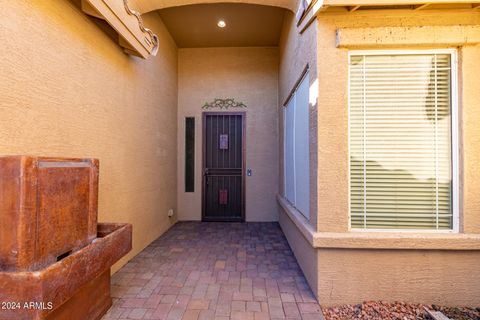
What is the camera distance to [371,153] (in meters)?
2.51

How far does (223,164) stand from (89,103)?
11.1 feet

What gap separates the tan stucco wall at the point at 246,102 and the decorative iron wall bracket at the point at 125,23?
2.25 metres

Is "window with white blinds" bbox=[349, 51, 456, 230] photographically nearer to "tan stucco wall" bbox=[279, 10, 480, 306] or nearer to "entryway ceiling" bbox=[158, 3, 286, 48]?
"tan stucco wall" bbox=[279, 10, 480, 306]

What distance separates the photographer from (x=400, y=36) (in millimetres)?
2377

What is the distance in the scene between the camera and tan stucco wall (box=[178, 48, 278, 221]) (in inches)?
223

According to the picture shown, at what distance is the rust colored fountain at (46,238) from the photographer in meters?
1.31

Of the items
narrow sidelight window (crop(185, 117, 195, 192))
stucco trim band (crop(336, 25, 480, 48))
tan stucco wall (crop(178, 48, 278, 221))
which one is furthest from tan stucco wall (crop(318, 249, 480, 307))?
narrow sidelight window (crop(185, 117, 195, 192))

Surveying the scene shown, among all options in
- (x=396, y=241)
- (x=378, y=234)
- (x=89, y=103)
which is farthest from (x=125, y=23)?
(x=396, y=241)

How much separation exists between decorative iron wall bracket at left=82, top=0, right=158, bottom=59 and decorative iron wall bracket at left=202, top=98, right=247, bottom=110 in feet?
7.35

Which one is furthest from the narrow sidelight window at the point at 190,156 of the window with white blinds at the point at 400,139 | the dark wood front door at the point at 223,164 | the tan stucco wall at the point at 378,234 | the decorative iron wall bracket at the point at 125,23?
the window with white blinds at the point at 400,139

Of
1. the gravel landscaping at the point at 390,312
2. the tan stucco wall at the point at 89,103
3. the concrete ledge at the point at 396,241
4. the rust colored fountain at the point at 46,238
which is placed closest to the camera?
the rust colored fountain at the point at 46,238

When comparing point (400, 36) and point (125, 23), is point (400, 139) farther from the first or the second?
point (125, 23)

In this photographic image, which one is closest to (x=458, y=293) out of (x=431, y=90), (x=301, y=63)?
(x=431, y=90)

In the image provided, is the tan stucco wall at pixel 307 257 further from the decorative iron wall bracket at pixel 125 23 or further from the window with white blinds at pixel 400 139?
the decorative iron wall bracket at pixel 125 23
